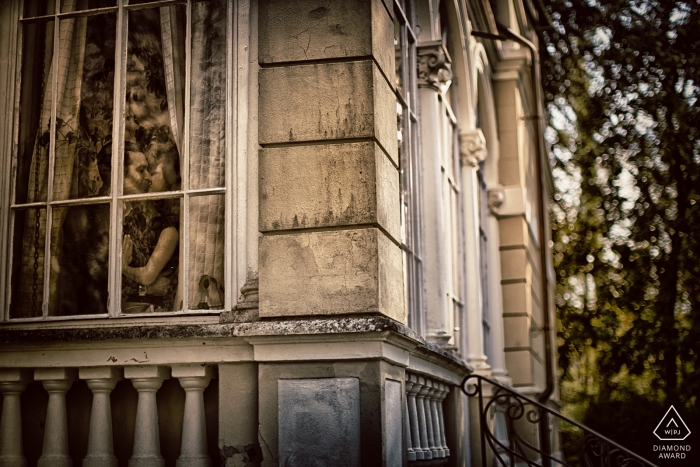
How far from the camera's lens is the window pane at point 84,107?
496cm

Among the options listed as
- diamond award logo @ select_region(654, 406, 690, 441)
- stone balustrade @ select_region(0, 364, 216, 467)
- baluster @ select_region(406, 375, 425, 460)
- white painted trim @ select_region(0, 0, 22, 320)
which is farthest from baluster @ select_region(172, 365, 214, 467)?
diamond award logo @ select_region(654, 406, 690, 441)

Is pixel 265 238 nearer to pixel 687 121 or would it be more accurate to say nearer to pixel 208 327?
pixel 208 327

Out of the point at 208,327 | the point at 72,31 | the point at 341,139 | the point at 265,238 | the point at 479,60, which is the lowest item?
the point at 208,327

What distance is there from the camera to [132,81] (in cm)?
503

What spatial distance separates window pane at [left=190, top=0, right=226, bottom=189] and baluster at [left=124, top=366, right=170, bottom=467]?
3.13ft

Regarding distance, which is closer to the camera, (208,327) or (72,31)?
(208,327)

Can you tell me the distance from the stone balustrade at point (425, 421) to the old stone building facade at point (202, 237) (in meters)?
0.03

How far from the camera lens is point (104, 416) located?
178 inches

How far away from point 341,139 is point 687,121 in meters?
11.3

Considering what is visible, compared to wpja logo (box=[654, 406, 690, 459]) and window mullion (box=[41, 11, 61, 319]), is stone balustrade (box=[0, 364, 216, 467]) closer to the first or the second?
window mullion (box=[41, 11, 61, 319])

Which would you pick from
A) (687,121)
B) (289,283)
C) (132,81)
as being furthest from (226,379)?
(687,121)

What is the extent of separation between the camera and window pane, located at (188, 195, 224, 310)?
4672 mm

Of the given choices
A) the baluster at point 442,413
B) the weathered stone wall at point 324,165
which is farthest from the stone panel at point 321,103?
the baluster at point 442,413

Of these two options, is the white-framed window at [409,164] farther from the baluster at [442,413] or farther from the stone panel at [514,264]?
the stone panel at [514,264]
